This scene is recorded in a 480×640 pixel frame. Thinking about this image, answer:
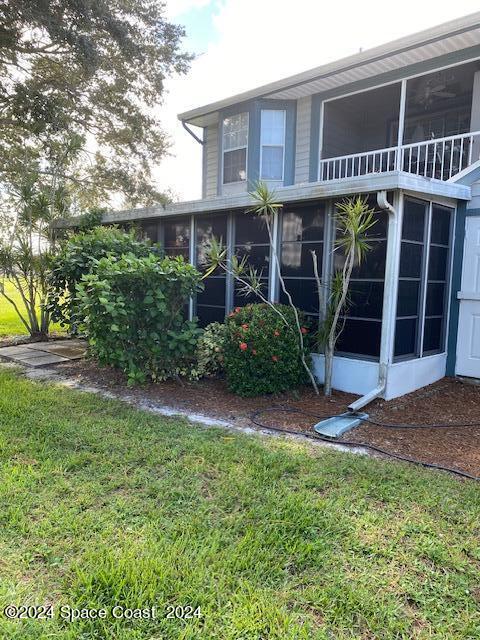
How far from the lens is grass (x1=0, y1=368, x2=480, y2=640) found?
1.90m

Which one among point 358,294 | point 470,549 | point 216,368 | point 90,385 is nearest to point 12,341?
point 90,385

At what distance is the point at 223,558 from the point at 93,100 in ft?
38.3

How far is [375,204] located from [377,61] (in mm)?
3959

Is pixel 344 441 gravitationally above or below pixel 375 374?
below

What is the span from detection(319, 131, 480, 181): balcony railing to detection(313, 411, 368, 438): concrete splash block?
4137 millimetres

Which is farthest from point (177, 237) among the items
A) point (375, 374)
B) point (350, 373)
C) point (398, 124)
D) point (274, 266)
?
point (398, 124)

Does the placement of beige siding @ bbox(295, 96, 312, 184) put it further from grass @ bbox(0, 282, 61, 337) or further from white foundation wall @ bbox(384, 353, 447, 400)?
grass @ bbox(0, 282, 61, 337)

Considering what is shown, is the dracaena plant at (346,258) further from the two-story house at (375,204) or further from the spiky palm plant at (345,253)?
the two-story house at (375,204)

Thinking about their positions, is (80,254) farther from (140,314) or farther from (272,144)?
(272,144)

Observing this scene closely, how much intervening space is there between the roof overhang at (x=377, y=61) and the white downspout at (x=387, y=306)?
3.87 meters

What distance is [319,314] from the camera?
559 cm

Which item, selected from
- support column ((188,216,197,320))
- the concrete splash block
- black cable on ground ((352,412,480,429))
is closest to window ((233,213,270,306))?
support column ((188,216,197,320))

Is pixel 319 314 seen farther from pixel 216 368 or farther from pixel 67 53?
pixel 67 53

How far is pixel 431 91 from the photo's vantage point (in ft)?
27.9
